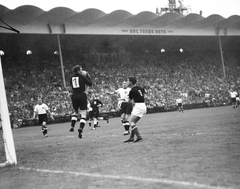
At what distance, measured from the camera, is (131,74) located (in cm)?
4531

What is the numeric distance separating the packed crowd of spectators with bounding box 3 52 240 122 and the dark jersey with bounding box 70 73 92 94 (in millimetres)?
23684

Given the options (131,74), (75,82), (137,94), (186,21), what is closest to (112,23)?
(131,74)

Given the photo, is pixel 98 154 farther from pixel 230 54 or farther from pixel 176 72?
pixel 230 54

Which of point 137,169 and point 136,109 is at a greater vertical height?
point 136,109

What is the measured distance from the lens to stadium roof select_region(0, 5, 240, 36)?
36688 mm

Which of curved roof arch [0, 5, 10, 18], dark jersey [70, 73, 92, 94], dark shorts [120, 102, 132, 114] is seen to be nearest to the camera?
dark jersey [70, 73, 92, 94]

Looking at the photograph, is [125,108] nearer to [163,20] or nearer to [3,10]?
[3,10]

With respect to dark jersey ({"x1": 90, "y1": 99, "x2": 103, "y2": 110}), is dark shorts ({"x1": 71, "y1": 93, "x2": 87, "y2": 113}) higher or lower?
higher

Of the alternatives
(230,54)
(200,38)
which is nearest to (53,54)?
(200,38)

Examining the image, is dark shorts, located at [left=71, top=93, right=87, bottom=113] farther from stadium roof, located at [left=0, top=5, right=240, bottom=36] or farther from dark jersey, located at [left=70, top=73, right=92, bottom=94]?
stadium roof, located at [left=0, top=5, right=240, bottom=36]

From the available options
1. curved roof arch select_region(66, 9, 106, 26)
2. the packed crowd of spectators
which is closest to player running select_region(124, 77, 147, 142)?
the packed crowd of spectators

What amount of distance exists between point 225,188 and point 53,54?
40900 mm

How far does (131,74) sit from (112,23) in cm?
676

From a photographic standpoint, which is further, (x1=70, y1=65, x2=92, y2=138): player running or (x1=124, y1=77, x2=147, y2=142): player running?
(x1=70, y1=65, x2=92, y2=138): player running
